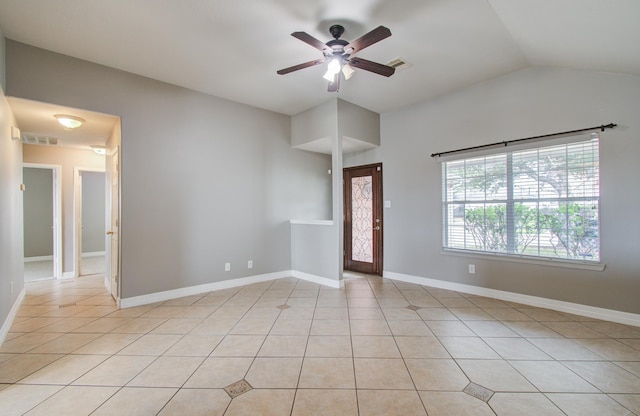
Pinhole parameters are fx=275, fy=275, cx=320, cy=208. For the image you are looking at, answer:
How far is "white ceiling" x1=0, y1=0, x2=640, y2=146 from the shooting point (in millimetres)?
2328

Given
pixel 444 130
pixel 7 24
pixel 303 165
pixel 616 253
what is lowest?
pixel 616 253

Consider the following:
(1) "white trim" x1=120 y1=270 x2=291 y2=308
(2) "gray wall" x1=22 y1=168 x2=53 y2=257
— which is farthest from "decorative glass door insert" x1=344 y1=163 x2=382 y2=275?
(2) "gray wall" x1=22 y1=168 x2=53 y2=257

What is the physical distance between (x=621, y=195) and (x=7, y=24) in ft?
20.5

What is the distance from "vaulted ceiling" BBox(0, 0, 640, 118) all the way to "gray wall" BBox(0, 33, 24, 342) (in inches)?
32.5

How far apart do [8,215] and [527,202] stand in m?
5.95

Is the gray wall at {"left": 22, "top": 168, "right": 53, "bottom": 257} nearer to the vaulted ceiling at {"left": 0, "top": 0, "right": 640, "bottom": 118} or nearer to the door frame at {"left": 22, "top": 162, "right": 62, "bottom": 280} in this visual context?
the door frame at {"left": 22, "top": 162, "right": 62, "bottom": 280}

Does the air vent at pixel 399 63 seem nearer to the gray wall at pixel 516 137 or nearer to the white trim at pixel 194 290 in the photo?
the gray wall at pixel 516 137

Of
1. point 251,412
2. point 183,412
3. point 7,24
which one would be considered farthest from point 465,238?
point 7,24

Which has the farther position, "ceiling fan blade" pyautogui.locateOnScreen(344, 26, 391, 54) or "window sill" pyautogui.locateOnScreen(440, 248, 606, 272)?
"window sill" pyautogui.locateOnScreen(440, 248, 606, 272)

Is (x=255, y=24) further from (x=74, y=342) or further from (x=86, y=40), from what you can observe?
(x=74, y=342)

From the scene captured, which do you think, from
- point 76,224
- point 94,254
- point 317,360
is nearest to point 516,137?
point 317,360

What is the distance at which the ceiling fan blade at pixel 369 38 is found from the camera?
217 centimetres

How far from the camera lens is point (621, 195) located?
2867mm

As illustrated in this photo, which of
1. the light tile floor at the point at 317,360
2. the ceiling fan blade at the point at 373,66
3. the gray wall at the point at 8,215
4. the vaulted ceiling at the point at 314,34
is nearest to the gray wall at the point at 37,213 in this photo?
the gray wall at the point at 8,215
